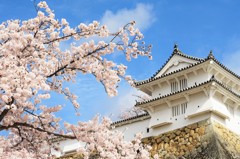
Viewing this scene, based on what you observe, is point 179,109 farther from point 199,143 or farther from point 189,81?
point 199,143

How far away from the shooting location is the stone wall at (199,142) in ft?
50.1

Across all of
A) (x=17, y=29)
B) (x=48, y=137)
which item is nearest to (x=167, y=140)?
(x=48, y=137)

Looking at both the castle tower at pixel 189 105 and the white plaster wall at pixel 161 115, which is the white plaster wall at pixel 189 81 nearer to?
the castle tower at pixel 189 105

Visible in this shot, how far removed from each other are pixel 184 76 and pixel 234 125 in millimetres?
3057

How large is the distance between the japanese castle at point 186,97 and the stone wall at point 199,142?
23cm

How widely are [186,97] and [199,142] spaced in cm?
200

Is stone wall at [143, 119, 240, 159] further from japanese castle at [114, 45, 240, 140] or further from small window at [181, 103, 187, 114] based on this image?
small window at [181, 103, 187, 114]

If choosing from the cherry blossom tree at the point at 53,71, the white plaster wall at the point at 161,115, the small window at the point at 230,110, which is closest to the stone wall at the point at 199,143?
the white plaster wall at the point at 161,115

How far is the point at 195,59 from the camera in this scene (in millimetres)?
17469

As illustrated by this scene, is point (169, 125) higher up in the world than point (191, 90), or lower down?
lower down

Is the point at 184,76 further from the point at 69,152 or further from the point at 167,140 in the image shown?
the point at 69,152

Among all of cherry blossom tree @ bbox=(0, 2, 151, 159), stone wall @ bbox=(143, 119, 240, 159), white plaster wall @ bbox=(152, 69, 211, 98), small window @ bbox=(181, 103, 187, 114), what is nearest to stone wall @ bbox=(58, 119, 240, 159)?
stone wall @ bbox=(143, 119, 240, 159)

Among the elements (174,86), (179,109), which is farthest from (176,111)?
(174,86)

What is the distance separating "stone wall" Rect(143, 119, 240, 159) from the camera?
15258mm
